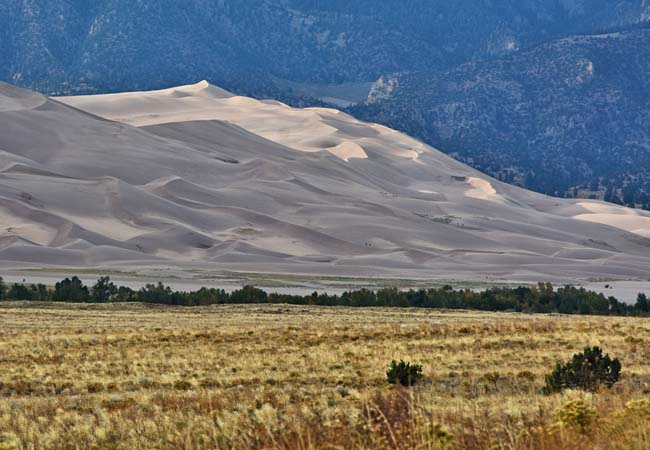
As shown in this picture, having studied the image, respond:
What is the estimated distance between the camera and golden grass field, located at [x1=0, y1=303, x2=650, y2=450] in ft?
34.6

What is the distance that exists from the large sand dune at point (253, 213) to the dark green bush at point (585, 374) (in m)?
73.0

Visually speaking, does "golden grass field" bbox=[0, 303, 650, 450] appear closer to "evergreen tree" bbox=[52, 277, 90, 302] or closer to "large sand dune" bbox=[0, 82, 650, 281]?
"evergreen tree" bbox=[52, 277, 90, 302]

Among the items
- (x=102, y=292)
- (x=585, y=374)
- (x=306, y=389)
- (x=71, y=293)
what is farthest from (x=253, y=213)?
(x=585, y=374)

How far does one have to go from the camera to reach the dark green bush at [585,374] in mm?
17375

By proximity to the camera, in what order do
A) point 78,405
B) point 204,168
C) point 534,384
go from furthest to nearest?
point 204,168 → point 534,384 → point 78,405

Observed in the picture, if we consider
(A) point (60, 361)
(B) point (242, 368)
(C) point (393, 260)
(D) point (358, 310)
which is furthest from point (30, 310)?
(C) point (393, 260)

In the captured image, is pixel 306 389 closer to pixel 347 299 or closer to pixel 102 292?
pixel 347 299

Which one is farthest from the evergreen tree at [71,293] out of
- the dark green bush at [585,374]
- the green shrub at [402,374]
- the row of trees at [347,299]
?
the dark green bush at [585,374]

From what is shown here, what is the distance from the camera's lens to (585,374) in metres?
17.7

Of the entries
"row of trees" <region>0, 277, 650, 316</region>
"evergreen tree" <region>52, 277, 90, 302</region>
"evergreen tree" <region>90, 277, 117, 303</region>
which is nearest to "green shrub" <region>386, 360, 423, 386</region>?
"row of trees" <region>0, 277, 650, 316</region>

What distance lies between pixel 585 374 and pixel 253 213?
10638 centimetres

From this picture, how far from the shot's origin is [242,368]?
2242cm

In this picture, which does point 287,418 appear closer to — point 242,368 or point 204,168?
point 242,368

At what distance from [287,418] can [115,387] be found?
7.29 meters
